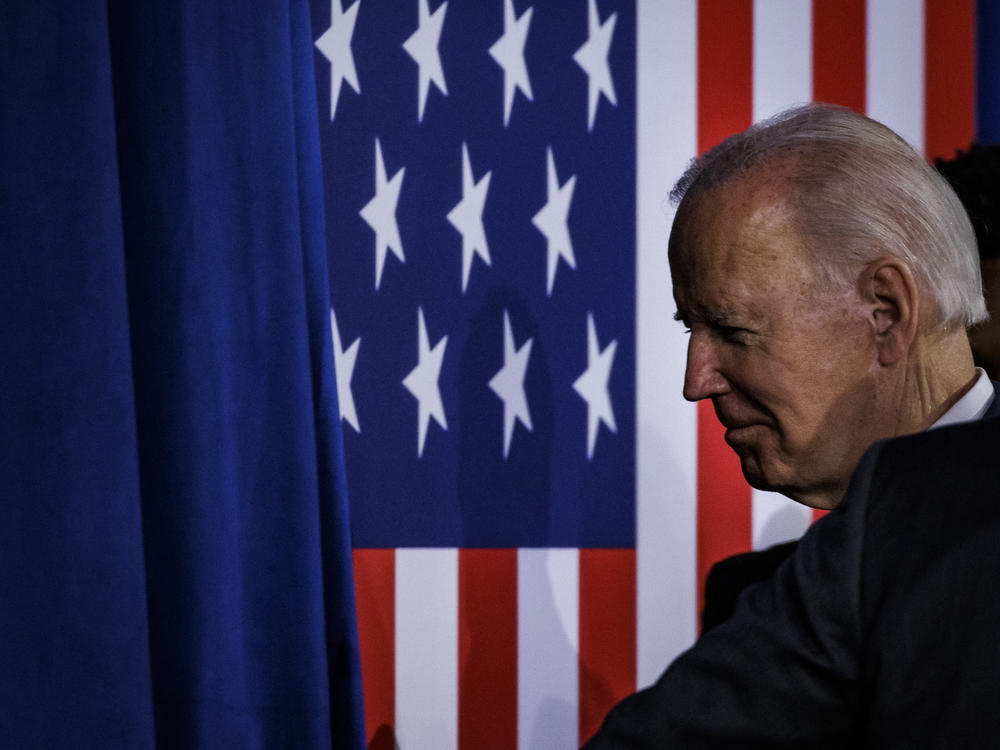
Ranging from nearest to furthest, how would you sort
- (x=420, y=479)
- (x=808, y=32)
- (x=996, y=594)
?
(x=996, y=594), (x=420, y=479), (x=808, y=32)

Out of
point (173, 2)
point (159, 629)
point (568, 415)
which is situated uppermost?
point (173, 2)

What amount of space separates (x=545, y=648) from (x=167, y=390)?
86cm

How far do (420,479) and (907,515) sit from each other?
1.32 meters

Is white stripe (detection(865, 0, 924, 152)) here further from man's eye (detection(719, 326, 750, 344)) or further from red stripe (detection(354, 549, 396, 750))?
red stripe (detection(354, 549, 396, 750))

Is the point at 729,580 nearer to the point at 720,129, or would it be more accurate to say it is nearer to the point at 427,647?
the point at 427,647

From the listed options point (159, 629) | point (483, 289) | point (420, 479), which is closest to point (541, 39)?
point (483, 289)

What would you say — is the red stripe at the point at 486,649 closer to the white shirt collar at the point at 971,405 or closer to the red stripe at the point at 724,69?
the red stripe at the point at 724,69

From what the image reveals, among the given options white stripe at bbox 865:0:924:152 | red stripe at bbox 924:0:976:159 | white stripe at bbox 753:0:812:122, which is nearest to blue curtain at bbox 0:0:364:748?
white stripe at bbox 753:0:812:122

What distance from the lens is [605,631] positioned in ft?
6.10

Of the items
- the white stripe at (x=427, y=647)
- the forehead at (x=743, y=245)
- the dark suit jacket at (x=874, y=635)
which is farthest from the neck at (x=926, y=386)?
the white stripe at (x=427, y=647)

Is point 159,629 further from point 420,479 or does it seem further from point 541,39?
point 541,39

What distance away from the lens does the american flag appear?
1.81 m

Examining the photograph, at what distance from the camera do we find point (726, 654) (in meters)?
0.58

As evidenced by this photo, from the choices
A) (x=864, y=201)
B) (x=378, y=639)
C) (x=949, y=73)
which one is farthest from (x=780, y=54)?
(x=378, y=639)
